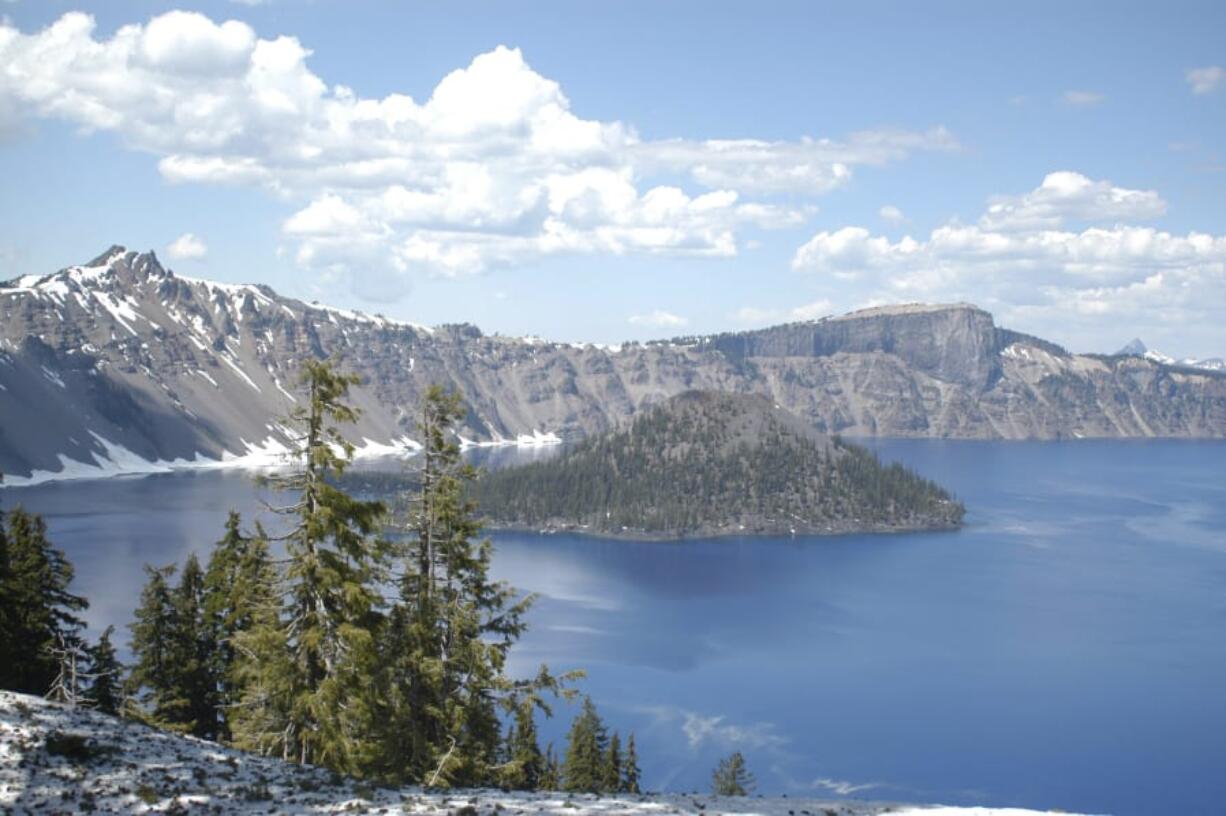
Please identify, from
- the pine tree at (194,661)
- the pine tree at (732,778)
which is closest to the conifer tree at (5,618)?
the pine tree at (194,661)

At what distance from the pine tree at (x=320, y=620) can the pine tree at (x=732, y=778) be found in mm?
40428

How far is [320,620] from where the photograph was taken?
84.1 ft

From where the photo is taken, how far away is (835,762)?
3226 inches

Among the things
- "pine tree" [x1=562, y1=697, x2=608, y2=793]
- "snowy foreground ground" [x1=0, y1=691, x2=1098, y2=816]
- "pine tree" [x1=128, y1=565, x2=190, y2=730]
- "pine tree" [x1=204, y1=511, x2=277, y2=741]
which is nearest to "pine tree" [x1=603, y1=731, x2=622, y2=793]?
"pine tree" [x1=562, y1=697, x2=608, y2=793]

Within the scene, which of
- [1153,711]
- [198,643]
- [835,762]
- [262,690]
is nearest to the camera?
[262,690]

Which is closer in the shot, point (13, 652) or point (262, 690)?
point (262, 690)

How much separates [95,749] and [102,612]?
10344 cm

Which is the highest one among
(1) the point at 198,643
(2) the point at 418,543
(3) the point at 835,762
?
(2) the point at 418,543

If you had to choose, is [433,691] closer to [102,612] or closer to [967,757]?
[967,757]

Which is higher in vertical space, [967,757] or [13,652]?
[13,652]

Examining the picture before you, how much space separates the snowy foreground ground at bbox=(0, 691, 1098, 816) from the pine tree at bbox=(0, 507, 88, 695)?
519 inches

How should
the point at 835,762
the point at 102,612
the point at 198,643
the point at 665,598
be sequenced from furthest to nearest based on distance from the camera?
the point at 665,598, the point at 102,612, the point at 835,762, the point at 198,643

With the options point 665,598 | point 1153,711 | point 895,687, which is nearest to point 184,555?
point 665,598

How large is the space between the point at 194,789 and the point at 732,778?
50445mm
